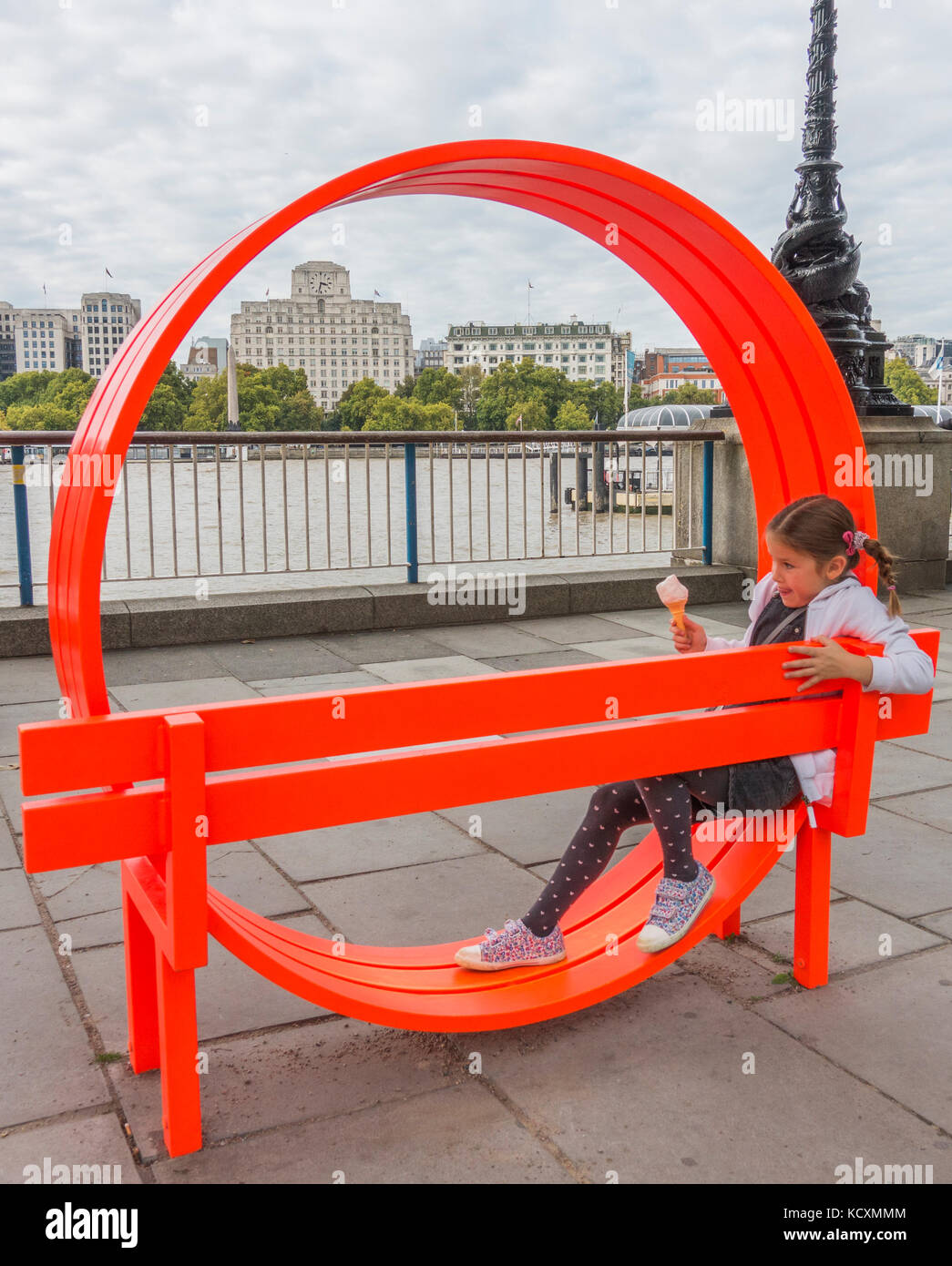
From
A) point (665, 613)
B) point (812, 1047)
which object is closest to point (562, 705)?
point (812, 1047)

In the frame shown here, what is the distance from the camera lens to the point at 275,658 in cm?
769

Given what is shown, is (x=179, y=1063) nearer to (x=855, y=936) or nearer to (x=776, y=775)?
(x=776, y=775)

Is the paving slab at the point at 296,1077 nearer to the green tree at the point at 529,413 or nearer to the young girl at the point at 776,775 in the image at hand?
the young girl at the point at 776,775

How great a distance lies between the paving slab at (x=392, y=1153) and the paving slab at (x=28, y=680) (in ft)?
13.8

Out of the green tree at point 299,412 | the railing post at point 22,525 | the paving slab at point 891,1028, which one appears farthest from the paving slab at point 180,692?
the green tree at point 299,412

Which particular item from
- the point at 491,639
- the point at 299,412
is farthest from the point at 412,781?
the point at 299,412

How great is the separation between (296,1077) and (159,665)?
16.8ft

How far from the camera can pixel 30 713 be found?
6117mm

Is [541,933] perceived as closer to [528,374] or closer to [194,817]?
[194,817]

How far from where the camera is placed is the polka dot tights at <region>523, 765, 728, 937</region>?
3.01 m

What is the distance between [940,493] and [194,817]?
977 centimetres

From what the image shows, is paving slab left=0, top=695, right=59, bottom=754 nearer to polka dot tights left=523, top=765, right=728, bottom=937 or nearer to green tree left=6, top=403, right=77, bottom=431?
polka dot tights left=523, top=765, right=728, bottom=937

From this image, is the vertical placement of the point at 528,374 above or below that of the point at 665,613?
above

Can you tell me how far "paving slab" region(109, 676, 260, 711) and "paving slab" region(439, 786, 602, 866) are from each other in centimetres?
218
